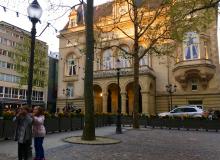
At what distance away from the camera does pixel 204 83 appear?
3447 cm

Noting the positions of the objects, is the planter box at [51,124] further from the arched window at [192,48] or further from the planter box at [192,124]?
the arched window at [192,48]

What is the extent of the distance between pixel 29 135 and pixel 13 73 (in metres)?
54.4

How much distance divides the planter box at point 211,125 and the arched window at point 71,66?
1062 inches

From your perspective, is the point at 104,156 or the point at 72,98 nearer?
the point at 104,156

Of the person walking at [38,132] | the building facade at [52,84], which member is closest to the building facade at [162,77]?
the person walking at [38,132]

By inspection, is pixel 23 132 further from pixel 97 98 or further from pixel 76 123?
pixel 97 98

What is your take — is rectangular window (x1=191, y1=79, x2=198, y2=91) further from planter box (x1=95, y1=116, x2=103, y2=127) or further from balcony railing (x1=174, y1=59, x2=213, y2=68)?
planter box (x1=95, y1=116, x2=103, y2=127)

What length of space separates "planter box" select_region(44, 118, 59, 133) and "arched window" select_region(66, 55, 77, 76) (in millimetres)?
28130

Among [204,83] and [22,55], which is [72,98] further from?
[204,83]

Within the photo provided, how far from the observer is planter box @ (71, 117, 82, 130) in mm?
20367

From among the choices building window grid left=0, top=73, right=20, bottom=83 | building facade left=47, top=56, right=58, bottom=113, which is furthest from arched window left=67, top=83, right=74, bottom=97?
building facade left=47, top=56, right=58, bottom=113

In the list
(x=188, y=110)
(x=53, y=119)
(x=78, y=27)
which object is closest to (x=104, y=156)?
(x=53, y=119)

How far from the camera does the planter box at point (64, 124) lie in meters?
18.9

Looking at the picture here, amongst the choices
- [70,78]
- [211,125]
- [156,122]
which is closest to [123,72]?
[70,78]
